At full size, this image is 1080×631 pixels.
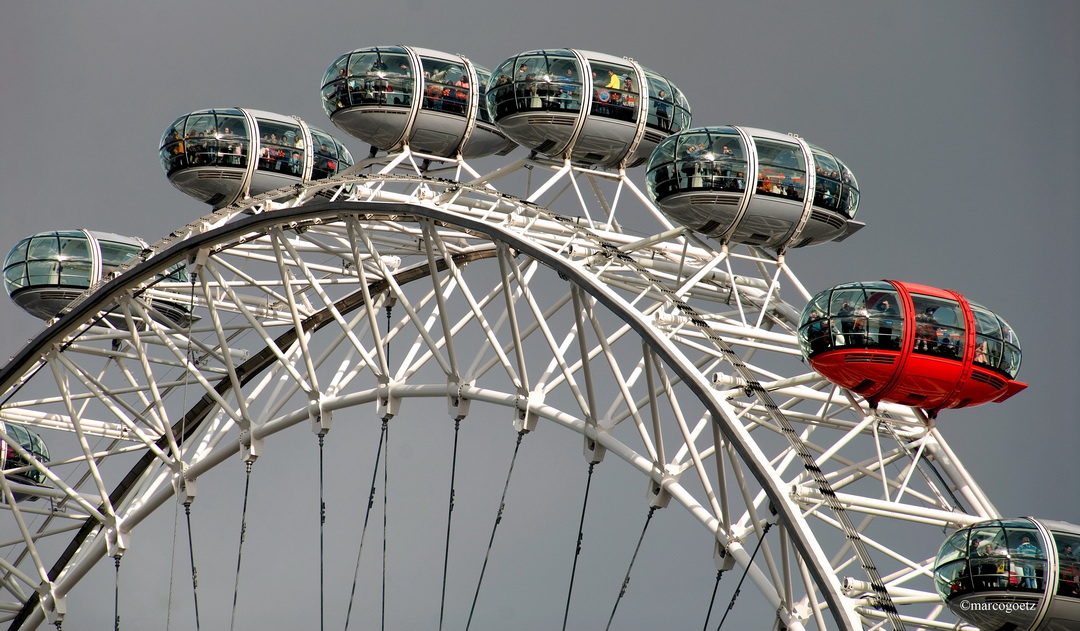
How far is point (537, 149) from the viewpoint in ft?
123

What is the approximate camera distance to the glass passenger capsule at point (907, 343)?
29.2 metres

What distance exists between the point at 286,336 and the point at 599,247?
14295 mm

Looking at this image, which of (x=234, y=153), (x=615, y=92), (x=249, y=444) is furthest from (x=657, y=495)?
(x=234, y=153)

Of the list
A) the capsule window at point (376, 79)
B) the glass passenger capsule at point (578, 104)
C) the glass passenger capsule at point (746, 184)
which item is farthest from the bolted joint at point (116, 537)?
the glass passenger capsule at point (746, 184)

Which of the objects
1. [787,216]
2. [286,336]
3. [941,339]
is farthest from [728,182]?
[286,336]

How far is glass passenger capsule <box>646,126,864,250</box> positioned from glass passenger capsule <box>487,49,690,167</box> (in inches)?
153

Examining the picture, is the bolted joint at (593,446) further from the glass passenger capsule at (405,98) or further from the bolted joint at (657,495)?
the glass passenger capsule at (405,98)

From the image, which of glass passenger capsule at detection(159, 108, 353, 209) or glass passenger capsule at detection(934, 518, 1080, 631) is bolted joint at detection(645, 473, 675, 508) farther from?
glass passenger capsule at detection(159, 108, 353, 209)

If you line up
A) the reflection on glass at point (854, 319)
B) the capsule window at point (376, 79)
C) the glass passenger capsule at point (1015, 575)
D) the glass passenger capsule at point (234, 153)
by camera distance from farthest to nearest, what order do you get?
the glass passenger capsule at point (234, 153), the capsule window at point (376, 79), the reflection on glass at point (854, 319), the glass passenger capsule at point (1015, 575)

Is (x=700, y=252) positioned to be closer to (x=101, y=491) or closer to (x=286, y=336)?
(x=286, y=336)

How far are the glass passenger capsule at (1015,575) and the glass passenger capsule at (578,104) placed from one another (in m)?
12.8

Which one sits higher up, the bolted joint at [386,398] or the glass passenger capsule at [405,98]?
the glass passenger capsule at [405,98]

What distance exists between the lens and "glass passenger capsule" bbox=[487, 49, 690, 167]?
1435 inches

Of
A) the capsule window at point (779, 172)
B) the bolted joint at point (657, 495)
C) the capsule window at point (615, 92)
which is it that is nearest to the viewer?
the bolted joint at point (657, 495)
